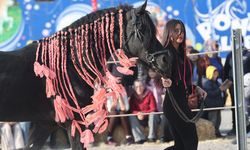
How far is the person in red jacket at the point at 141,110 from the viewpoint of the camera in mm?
8906

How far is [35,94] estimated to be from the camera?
5.16 metres

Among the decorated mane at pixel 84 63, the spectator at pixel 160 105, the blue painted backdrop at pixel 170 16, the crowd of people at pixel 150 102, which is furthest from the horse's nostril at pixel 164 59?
the blue painted backdrop at pixel 170 16

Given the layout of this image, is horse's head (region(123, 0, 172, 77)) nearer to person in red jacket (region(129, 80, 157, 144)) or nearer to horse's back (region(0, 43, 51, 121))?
horse's back (region(0, 43, 51, 121))

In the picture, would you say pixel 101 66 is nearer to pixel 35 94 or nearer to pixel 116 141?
pixel 35 94

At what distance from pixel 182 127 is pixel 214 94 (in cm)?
367

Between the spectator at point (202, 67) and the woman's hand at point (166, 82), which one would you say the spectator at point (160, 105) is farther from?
the woman's hand at point (166, 82)

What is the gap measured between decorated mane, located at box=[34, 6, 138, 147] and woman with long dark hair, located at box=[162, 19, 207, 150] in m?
0.51

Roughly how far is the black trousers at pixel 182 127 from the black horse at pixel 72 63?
493 millimetres

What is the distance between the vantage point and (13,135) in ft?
29.6

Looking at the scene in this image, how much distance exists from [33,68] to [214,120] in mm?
4729

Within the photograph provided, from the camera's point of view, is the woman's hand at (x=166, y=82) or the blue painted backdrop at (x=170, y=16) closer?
the woman's hand at (x=166, y=82)

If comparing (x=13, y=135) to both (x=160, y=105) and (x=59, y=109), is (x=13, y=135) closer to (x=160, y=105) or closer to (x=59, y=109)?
(x=160, y=105)

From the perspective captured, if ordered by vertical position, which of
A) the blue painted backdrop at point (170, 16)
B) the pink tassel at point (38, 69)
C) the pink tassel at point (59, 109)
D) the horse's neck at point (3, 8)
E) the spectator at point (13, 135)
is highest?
the horse's neck at point (3, 8)

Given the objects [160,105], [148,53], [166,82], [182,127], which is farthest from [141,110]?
[148,53]
